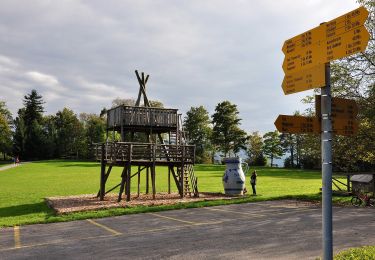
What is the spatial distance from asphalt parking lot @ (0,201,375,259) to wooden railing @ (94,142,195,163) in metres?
5.80

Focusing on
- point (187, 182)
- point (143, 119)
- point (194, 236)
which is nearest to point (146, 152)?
point (143, 119)

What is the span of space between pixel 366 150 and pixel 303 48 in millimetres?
17265

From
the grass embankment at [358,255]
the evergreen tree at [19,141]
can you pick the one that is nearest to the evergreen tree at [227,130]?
the evergreen tree at [19,141]

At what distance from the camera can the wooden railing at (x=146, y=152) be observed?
2248cm

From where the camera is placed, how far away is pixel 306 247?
1000 centimetres

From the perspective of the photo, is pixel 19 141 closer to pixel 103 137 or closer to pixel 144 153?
pixel 103 137

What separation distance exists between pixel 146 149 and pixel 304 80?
61.5 ft

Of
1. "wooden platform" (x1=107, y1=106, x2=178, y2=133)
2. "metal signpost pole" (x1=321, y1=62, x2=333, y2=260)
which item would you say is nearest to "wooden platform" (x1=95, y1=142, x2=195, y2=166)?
"wooden platform" (x1=107, y1=106, x2=178, y2=133)

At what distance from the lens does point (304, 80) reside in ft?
17.5

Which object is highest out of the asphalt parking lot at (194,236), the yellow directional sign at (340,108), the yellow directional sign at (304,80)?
the yellow directional sign at (304,80)

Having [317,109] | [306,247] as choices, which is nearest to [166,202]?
[306,247]

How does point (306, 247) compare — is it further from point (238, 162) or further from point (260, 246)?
point (238, 162)

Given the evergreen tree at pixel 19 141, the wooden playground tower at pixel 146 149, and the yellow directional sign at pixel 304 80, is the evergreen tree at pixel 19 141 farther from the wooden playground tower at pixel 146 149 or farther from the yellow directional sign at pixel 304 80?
the yellow directional sign at pixel 304 80

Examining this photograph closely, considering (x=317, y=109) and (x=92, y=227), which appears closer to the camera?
(x=317, y=109)
